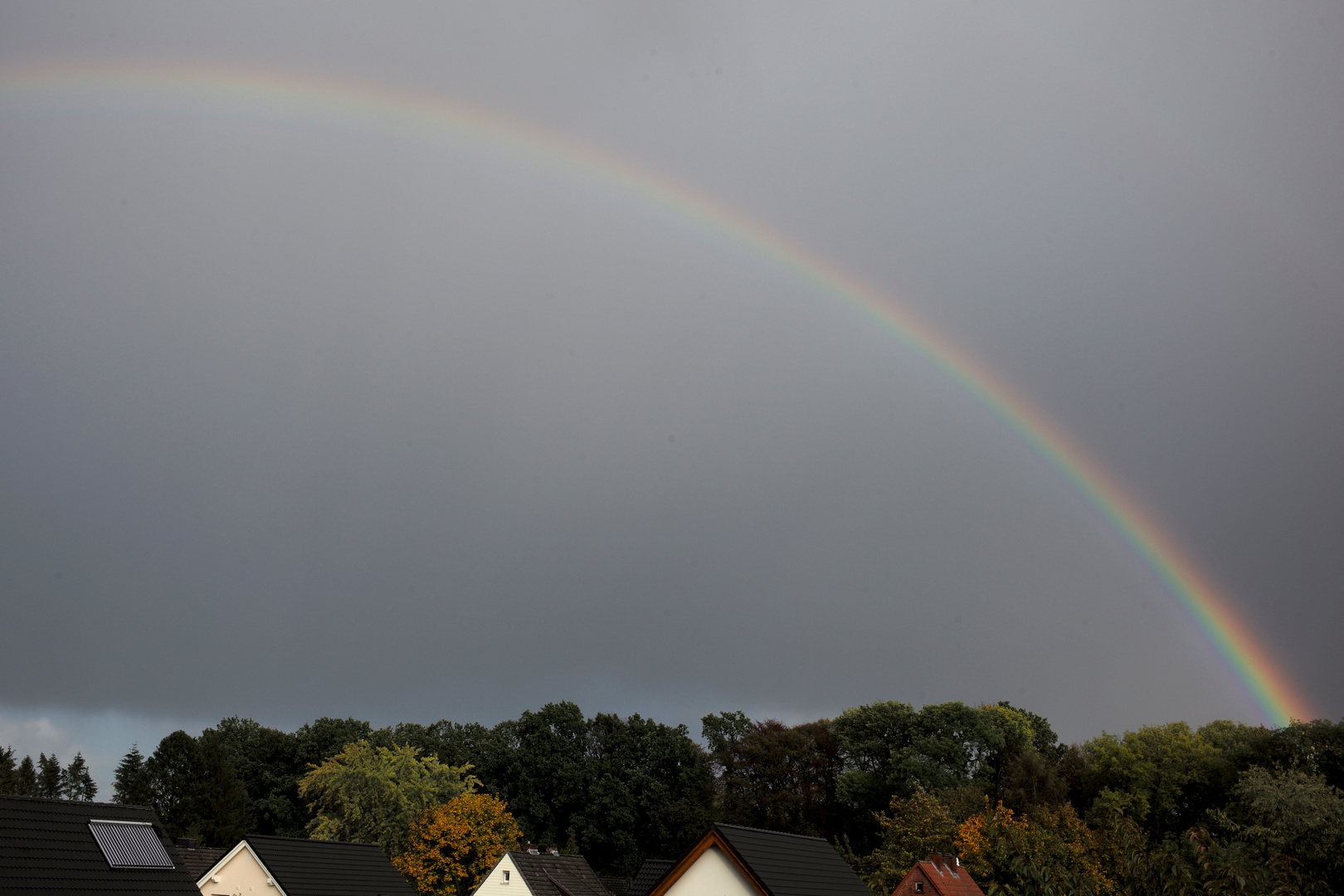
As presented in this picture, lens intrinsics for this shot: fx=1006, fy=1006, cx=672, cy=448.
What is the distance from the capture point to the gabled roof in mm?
52594

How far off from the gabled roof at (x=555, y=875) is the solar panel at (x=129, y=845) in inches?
1041

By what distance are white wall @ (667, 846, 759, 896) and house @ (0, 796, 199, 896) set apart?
14128 mm

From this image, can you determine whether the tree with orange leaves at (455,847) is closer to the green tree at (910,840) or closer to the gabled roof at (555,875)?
the gabled roof at (555,875)

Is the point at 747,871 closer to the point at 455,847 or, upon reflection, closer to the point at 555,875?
the point at 555,875

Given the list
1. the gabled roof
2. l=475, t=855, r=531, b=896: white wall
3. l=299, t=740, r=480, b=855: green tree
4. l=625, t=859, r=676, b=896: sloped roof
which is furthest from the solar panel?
l=299, t=740, r=480, b=855: green tree

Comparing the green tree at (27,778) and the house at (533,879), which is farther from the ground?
the green tree at (27,778)

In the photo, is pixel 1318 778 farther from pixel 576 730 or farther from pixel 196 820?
pixel 196 820

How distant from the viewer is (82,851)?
26.8m

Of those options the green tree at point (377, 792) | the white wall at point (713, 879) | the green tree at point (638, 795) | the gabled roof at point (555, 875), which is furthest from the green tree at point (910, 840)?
the white wall at point (713, 879)

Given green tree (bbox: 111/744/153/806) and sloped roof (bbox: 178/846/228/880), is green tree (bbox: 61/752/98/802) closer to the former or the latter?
green tree (bbox: 111/744/153/806)

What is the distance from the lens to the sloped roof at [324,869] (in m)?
39.8

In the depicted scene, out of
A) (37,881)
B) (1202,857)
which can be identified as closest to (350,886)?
(37,881)

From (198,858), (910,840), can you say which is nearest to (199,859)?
(198,858)

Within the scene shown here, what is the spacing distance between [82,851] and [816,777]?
63590 mm
